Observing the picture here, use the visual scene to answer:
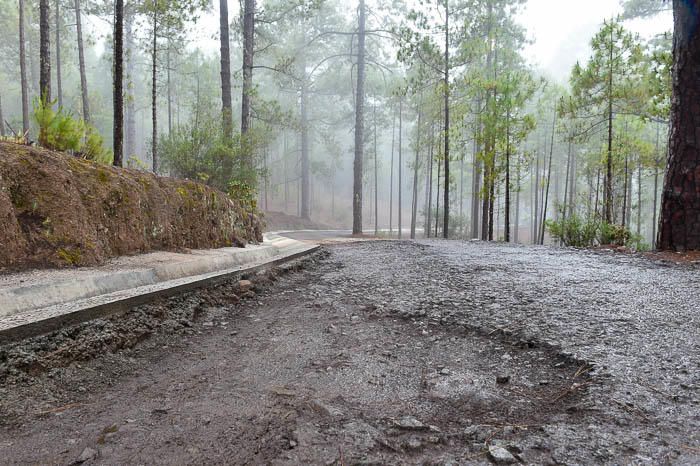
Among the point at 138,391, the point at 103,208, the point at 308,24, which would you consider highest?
the point at 308,24

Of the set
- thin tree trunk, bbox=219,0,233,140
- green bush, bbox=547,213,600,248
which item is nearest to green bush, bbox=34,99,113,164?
thin tree trunk, bbox=219,0,233,140

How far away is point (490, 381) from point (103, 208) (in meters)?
2.81

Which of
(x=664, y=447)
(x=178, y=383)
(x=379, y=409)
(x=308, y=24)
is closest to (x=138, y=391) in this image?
(x=178, y=383)

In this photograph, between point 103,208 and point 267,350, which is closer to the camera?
point 267,350

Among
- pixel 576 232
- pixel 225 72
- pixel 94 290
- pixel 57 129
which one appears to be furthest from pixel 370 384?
pixel 225 72

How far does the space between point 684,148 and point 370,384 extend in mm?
6885

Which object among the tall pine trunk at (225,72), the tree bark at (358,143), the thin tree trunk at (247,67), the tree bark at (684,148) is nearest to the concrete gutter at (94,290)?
the tree bark at (684,148)

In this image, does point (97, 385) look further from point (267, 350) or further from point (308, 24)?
point (308, 24)

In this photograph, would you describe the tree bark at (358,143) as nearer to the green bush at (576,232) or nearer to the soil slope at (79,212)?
the green bush at (576,232)

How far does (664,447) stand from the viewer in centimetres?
117

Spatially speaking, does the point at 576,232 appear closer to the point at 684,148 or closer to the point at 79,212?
the point at 684,148

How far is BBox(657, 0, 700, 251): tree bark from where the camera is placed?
19.3 feet

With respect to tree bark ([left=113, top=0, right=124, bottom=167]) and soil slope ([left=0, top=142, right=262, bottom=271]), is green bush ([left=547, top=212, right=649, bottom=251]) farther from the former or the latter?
tree bark ([left=113, top=0, right=124, bottom=167])

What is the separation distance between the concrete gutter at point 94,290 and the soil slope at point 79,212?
198 mm
